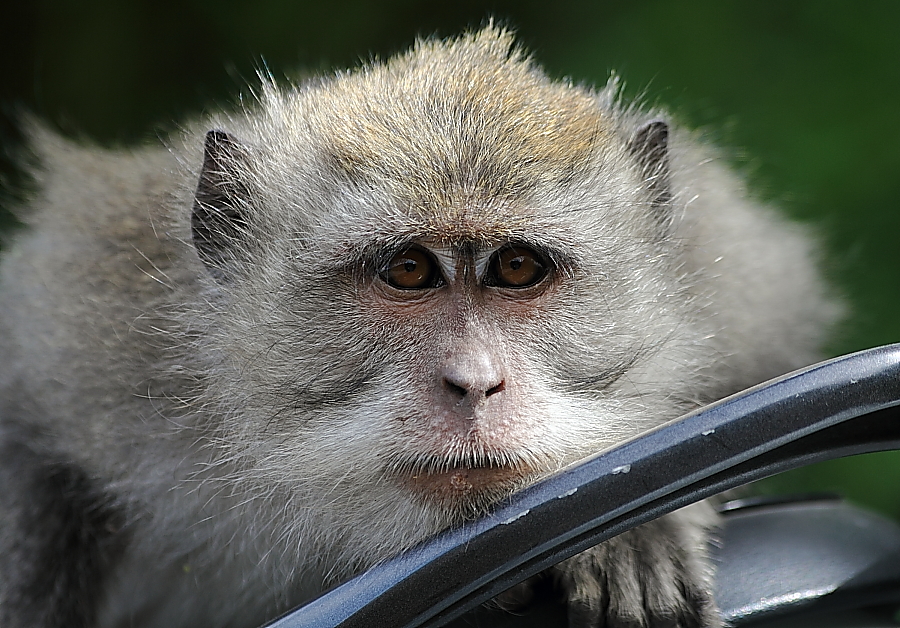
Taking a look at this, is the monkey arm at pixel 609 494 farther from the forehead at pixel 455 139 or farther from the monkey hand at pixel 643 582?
the forehead at pixel 455 139

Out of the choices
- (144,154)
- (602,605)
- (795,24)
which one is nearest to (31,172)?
(144,154)

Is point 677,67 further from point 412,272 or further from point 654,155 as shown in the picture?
point 412,272

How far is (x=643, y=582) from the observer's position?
2016 millimetres

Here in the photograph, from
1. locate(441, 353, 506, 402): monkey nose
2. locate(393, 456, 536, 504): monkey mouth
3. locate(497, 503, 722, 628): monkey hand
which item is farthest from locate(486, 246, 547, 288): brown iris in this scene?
locate(497, 503, 722, 628): monkey hand

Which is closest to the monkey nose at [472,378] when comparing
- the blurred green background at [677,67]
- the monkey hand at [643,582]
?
the monkey hand at [643,582]

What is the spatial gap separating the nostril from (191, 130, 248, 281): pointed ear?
2.41 ft

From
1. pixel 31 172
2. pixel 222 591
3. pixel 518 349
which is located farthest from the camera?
pixel 31 172

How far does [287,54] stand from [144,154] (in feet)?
8.82

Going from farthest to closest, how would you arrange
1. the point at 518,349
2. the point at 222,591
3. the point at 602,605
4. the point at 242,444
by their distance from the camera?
the point at 222,591 < the point at 242,444 < the point at 518,349 < the point at 602,605

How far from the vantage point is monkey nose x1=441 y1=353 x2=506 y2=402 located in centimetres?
187

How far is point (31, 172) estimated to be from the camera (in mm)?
3318

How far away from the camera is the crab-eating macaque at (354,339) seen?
6.56 feet

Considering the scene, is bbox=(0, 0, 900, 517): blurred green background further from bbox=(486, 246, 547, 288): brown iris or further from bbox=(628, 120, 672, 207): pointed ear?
bbox=(486, 246, 547, 288): brown iris

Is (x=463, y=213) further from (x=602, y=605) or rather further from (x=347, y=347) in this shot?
(x=602, y=605)
